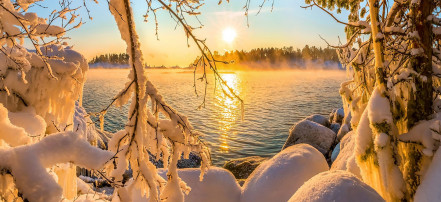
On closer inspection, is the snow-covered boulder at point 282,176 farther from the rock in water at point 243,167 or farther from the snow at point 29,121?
the rock in water at point 243,167

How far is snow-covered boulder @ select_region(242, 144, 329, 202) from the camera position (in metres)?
7.00

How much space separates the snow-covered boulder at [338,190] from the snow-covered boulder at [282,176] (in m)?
2.91

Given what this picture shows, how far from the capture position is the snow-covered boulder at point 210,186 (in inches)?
262

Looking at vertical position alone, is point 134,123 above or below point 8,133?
above

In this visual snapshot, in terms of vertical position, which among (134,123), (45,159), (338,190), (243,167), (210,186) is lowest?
(243,167)

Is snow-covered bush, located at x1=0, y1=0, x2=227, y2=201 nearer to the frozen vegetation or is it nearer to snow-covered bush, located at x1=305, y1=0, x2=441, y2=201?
the frozen vegetation

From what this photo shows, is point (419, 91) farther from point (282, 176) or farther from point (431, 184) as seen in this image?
point (282, 176)

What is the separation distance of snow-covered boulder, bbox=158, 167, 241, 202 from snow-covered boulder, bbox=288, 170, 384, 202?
292 cm

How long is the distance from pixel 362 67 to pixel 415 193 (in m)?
2.03

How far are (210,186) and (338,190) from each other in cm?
345

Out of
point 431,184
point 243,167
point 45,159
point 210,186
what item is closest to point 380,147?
point 431,184

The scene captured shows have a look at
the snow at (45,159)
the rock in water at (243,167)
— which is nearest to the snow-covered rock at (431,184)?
the snow at (45,159)

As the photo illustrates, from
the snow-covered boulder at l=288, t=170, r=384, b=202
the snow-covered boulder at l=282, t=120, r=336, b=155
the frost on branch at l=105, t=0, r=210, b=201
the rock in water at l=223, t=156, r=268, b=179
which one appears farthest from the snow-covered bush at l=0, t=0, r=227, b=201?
the snow-covered boulder at l=282, t=120, r=336, b=155

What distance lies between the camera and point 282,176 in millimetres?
7121
